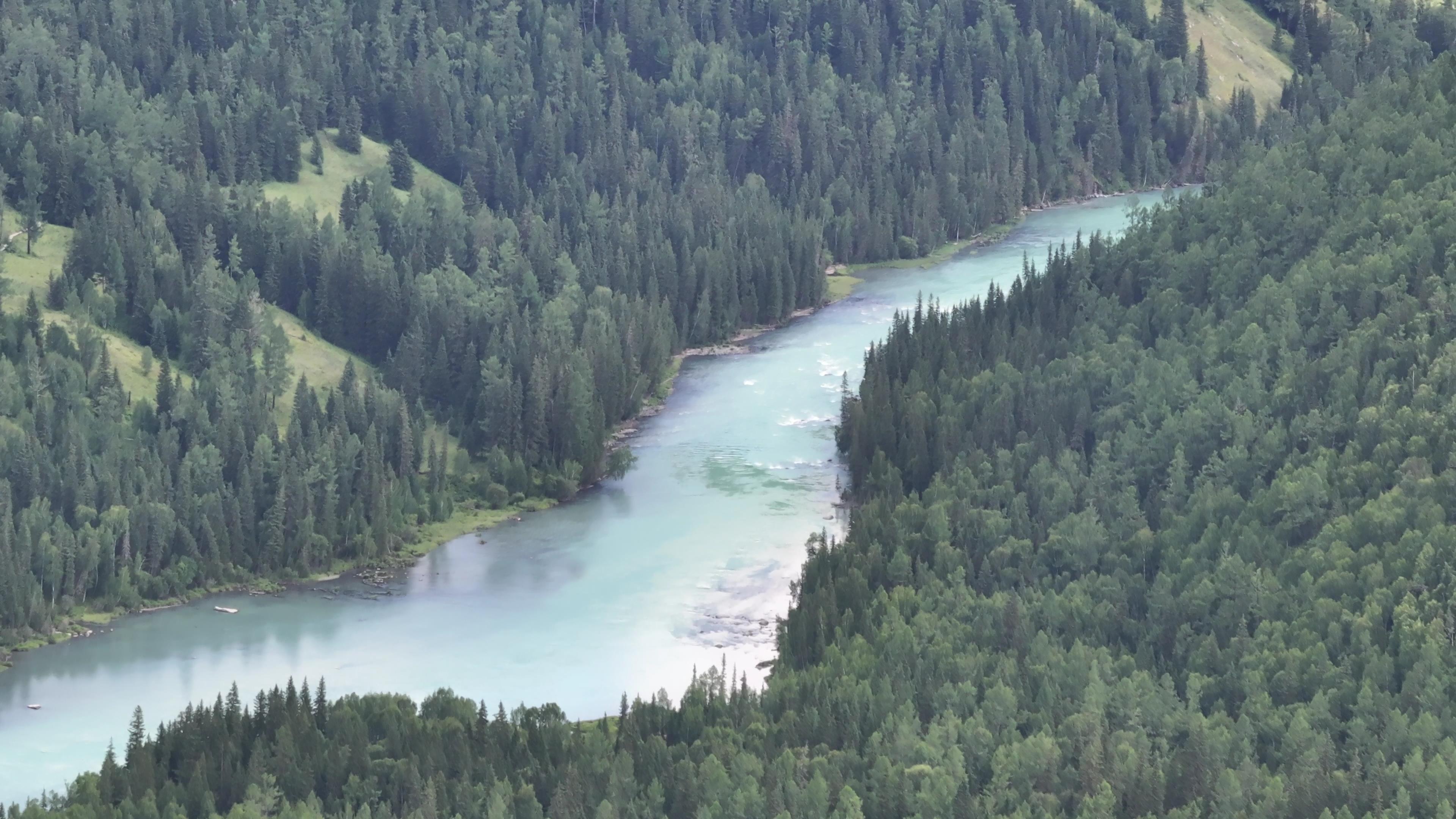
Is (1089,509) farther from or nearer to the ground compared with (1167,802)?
farther from the ground

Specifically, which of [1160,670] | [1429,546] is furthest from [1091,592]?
[1429,546]

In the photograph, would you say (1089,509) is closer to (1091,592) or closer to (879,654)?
(1091,592)

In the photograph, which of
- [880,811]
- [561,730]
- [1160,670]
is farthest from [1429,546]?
[561,730]

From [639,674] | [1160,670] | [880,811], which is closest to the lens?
[880,811]

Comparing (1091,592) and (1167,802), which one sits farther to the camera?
(1091,592)

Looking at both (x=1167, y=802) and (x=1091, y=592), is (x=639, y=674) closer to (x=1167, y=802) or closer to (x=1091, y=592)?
(x=1091, y=592)

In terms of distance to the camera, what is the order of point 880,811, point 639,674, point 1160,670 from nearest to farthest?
point 880,811 → point 1160,670 → point 639,674

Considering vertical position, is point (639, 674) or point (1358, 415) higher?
point (1358, 415)

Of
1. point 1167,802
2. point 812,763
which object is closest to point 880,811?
point 812,763
